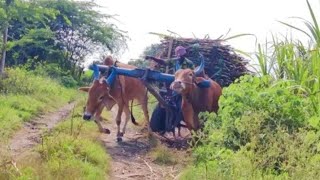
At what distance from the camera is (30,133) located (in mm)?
10508

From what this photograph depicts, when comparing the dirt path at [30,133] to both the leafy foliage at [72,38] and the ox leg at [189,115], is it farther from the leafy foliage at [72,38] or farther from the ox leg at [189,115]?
the leafy foliage at [72,38]

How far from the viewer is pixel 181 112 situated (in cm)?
936

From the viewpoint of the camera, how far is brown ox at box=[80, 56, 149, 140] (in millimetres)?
9453

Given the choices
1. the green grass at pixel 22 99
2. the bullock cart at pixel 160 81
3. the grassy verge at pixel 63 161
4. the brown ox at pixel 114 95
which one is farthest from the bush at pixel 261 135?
the green grass at pixel 22 99

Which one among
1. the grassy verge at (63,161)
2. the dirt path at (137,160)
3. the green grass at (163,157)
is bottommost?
the dirt path at (137,160)

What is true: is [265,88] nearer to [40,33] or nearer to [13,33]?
[40,33]

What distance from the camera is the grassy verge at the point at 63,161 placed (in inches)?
235

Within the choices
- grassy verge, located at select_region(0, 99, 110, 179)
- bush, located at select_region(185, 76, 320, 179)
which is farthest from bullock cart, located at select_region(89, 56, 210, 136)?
bush, located at select_region(185, 76, 320, 179)

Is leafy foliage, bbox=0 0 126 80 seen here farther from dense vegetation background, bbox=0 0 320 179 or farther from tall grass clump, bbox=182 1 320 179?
tall grass clump, bbox=182 1 320 179

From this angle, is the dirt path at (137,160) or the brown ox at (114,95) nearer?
the dirt path at (137,160)

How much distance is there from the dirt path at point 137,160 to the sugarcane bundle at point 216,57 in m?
1.80

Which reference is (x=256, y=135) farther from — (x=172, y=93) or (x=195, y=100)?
(x=172, y=93)

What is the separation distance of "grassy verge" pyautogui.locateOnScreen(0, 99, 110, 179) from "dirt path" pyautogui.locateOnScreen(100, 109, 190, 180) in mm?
258

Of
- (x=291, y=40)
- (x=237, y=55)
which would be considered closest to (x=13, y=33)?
(x=237, y=55)
